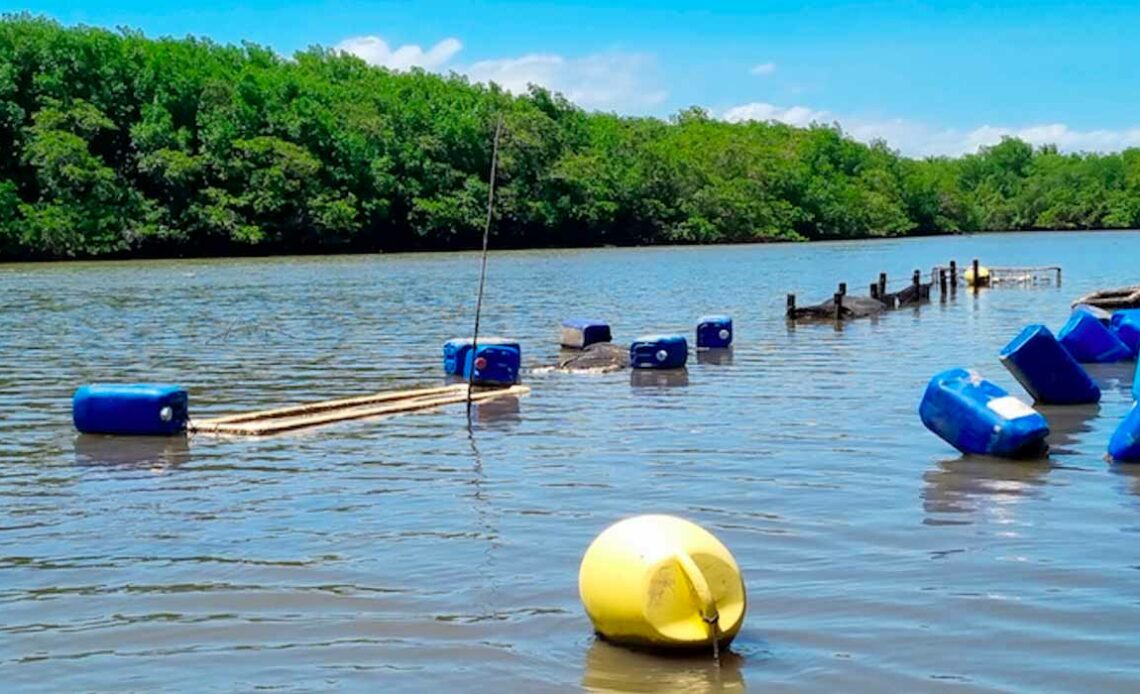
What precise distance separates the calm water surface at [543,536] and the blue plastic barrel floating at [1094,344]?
2.74ft

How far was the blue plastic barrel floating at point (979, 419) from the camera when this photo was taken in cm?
1479

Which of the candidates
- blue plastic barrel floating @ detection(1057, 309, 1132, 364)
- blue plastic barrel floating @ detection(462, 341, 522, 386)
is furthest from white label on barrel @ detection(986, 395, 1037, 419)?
blue plastic barrel floating @ detection(1057, 309, 1132, 364)

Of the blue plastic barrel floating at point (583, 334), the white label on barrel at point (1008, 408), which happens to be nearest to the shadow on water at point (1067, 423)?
the white label on barrel at point (1008, 408)

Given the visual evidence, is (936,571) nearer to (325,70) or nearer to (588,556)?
(588,556)

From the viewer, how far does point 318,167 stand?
107875 millimetres

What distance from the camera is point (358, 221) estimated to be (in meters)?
110

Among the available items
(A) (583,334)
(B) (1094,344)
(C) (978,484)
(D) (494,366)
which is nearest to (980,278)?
(A) (583,334)

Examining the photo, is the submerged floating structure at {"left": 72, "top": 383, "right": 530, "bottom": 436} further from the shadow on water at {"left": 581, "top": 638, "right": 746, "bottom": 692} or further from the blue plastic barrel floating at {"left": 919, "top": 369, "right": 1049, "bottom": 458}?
the shadow on water at {"left": 581, "top": 638, "right": 746, "bottom": 692}

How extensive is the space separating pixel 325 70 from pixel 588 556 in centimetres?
14795

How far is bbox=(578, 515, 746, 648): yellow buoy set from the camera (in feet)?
26.8

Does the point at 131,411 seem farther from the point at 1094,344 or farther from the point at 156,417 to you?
the point at 1094,344

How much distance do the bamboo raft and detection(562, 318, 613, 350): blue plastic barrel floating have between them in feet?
23.4

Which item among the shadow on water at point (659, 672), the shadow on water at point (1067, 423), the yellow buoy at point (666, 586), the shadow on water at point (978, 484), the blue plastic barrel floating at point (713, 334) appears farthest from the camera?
the blue plastic barrel floating at point (713, 334)

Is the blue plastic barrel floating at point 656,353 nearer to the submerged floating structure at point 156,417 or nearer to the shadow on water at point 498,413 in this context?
the shadow on water at point 498,413
